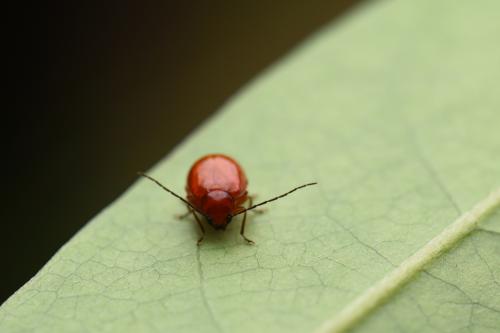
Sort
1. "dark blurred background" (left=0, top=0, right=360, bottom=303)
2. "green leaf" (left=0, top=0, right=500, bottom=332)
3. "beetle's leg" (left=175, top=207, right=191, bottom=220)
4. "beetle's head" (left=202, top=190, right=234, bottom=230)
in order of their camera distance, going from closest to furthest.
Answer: "green leaf" (left=0, top=0, right=500, bottom=332), "beetle's head" (left=202, top=190, right=234, bottom=230), "beetle's leg" (left=175, top=207, right=191, bottom=220), "dark blurred background" (left=0, top=0, right=360, bottom=303)

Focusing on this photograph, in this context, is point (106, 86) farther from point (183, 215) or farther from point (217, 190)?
point (217, 190)

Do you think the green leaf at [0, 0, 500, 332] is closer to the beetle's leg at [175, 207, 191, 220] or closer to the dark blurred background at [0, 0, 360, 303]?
the beetle's leg at [175, 207, 191, 220]

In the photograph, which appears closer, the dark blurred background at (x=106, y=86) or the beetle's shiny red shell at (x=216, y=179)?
the beetle's shiny red shell at (x=216, y=179)

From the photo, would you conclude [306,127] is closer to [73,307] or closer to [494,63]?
A: [494,63]

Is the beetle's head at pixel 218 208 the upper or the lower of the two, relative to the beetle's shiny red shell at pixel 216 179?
lower

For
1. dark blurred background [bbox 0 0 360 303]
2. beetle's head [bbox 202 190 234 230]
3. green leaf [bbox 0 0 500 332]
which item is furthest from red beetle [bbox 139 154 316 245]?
dark blurred background [bbox 0 0 360 303]

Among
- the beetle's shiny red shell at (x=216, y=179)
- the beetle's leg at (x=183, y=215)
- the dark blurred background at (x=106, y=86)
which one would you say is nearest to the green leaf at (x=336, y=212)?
the beetle's leg at (x=183, y=215)

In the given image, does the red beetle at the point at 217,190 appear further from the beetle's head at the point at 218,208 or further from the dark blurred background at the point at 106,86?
the dark blurred background at the point at 106,86
